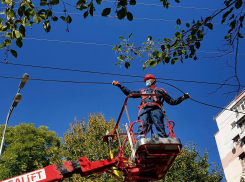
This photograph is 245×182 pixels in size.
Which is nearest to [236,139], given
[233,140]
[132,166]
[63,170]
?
[233,140]

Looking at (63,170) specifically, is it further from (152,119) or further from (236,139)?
(236,139)

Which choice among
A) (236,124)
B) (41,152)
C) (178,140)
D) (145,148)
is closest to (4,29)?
(145,148)

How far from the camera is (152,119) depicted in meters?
7.71

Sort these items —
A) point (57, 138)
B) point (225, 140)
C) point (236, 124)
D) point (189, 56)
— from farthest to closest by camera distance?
point (225, 140) < point (236, 124) < point (57, 138) < point (189, 56)

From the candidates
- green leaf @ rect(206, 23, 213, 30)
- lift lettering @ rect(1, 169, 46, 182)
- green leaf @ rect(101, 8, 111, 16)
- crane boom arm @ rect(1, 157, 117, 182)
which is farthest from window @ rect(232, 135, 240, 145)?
green leaf @ rect(101, 8, 111, 16)

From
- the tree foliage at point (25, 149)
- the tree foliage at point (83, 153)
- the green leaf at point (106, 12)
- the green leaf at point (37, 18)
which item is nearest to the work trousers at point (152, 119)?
the green leaf at point (106, 12)

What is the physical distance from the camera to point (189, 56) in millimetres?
5812

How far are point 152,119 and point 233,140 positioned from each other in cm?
3016

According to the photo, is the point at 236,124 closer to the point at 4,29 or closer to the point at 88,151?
the point at 88,151

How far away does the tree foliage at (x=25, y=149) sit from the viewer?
2450 centimetres

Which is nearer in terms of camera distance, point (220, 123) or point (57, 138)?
point (57, 138)

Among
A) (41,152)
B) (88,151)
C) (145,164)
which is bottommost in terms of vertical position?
(145,164)

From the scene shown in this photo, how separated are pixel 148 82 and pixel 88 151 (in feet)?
39.7

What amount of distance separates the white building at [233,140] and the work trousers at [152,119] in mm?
27153
